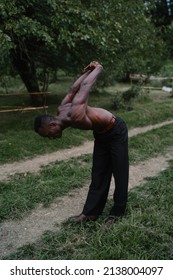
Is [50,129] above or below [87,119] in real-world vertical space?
below

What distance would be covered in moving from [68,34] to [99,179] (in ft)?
14.4

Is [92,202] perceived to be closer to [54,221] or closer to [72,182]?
[54,221]

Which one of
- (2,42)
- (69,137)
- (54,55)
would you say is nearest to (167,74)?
(54,55)

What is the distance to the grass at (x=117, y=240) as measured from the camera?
399 centimetres

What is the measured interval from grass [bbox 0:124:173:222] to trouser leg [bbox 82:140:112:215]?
969mm

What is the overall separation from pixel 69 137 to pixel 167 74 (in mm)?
14437

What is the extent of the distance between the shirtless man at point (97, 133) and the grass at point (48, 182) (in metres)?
0.94

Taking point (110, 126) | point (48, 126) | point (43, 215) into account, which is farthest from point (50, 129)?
point (43, 215)

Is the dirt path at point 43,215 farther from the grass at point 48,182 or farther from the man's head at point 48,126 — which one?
the man's head at point 48,126

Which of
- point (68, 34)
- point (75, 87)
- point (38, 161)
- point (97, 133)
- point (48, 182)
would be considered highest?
point (68, 34)

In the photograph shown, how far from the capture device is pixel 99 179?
482 centimetres

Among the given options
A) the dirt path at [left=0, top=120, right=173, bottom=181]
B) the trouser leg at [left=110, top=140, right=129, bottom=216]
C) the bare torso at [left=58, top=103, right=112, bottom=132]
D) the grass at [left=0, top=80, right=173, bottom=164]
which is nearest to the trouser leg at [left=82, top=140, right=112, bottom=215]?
the trouser leg at [left=110, top=140, right=129, bottom=216]

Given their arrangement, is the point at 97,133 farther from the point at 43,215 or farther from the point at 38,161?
the point at 38,161

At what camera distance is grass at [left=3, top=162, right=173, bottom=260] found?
3.99 metres
